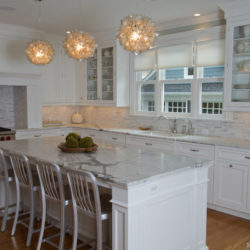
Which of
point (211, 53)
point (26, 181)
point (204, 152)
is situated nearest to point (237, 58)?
point (211, 53)

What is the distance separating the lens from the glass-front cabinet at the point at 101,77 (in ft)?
20.1

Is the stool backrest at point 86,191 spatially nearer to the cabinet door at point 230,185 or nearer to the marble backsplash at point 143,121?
the cabinet door at point 230,185

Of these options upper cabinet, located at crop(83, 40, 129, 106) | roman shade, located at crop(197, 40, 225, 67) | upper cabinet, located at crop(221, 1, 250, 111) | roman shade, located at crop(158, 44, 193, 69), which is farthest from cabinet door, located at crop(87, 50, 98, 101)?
upper cabinet, located at crop(221, 1, 250, 111)

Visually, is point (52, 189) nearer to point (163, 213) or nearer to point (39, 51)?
point (163, 213)

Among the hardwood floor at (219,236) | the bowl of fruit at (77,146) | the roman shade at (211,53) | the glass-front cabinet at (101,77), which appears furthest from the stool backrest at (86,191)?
the glass-front cabinet at (101,77)

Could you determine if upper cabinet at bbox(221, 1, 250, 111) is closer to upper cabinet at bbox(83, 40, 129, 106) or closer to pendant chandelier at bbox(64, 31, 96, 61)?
pendant chandelier at bbox(64, 31, 96, 61)

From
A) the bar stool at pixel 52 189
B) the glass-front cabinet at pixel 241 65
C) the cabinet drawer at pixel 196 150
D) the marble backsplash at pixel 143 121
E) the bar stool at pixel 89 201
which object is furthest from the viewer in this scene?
the marble backsplash at pixel 143 121

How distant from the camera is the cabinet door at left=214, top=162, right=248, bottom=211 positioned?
13.1ft

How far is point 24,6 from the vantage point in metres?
4.38

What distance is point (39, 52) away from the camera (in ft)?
13.2

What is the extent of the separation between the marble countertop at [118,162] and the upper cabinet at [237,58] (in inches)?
63.8

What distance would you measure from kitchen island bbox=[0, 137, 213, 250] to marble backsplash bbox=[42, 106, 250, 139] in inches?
75.7

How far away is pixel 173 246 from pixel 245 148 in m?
1.77

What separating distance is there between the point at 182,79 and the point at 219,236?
9.06 feet
